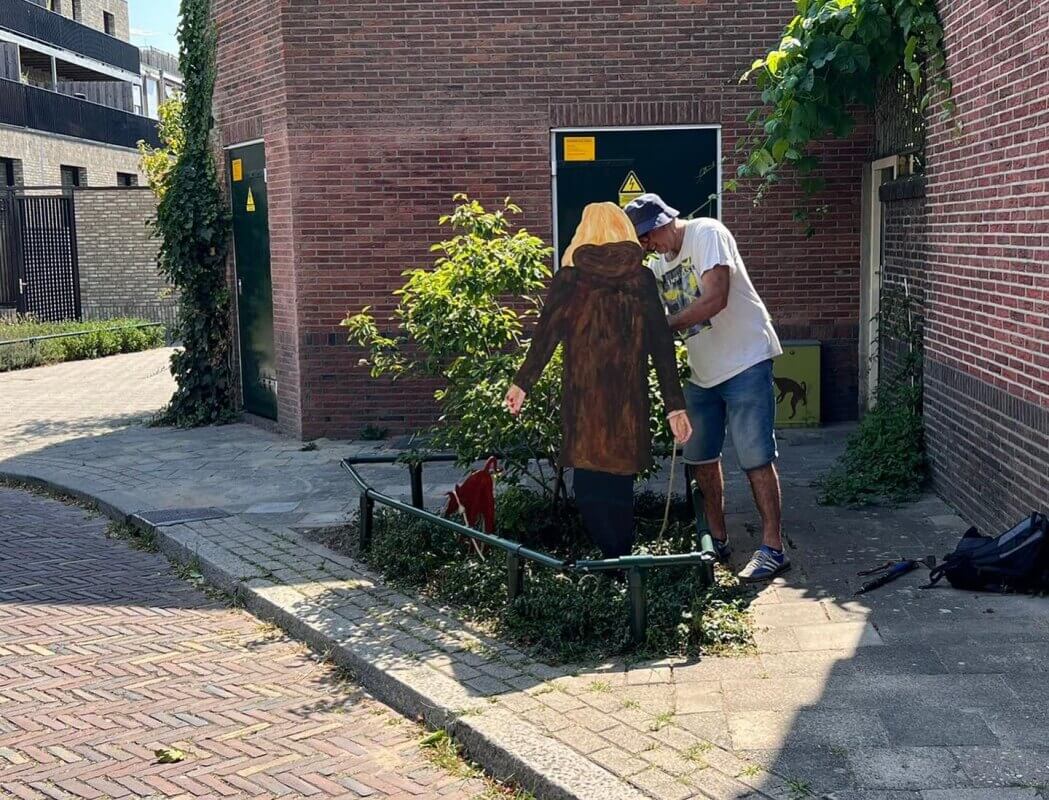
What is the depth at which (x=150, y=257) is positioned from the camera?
27.2 meters

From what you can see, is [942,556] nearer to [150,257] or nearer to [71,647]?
[71,647]

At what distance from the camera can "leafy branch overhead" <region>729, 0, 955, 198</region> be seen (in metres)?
7.97

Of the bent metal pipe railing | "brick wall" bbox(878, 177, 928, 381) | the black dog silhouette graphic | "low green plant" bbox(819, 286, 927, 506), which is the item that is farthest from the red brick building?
the bent metal pipe railing

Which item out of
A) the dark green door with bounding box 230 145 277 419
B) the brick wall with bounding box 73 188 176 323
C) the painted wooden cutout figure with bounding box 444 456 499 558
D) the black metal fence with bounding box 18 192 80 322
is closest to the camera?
the painted wooden cutout figure with bounding box 444 456 499 558

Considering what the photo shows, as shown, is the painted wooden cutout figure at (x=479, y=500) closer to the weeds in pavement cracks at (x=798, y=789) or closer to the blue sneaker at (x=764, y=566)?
the blue sneaker at (x=764, y=566)

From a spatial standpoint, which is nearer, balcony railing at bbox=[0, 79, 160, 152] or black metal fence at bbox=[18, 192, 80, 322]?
black metal fence at bbox=[18, 192, 80, 322]

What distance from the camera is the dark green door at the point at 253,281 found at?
1233 centimetres

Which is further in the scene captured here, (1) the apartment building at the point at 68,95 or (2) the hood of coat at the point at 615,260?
(1) the apartment building at the point at 68,95

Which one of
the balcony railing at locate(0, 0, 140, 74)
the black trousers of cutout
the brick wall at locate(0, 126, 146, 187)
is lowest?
the black trousers of cutout

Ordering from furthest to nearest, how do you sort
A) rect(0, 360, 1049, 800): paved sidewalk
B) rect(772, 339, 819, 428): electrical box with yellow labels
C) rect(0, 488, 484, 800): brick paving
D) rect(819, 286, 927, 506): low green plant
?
rect(772, 339, 819, 428): electrical box with yellow labels
rect(819, 286, 927, 506): low green plant
rect(0, 488, 484, 800): brick paving
rect(0, 360, 1049, 800): paved sidewalk

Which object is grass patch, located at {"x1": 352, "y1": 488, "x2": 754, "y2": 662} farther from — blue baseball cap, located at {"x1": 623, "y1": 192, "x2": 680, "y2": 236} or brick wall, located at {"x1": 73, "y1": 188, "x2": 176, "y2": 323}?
brick wall, located at {"x1": 73, "y1": 188, "x2": 176, "y2": 323}

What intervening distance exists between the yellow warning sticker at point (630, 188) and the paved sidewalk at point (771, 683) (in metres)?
3.87

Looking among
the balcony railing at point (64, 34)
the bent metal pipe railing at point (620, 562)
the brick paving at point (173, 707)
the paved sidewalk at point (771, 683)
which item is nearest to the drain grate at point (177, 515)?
the paved sidewalk at point (771, 683)

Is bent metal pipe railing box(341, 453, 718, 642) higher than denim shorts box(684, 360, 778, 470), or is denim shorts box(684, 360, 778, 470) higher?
denim shorts box(684, 360, 778, 470)
